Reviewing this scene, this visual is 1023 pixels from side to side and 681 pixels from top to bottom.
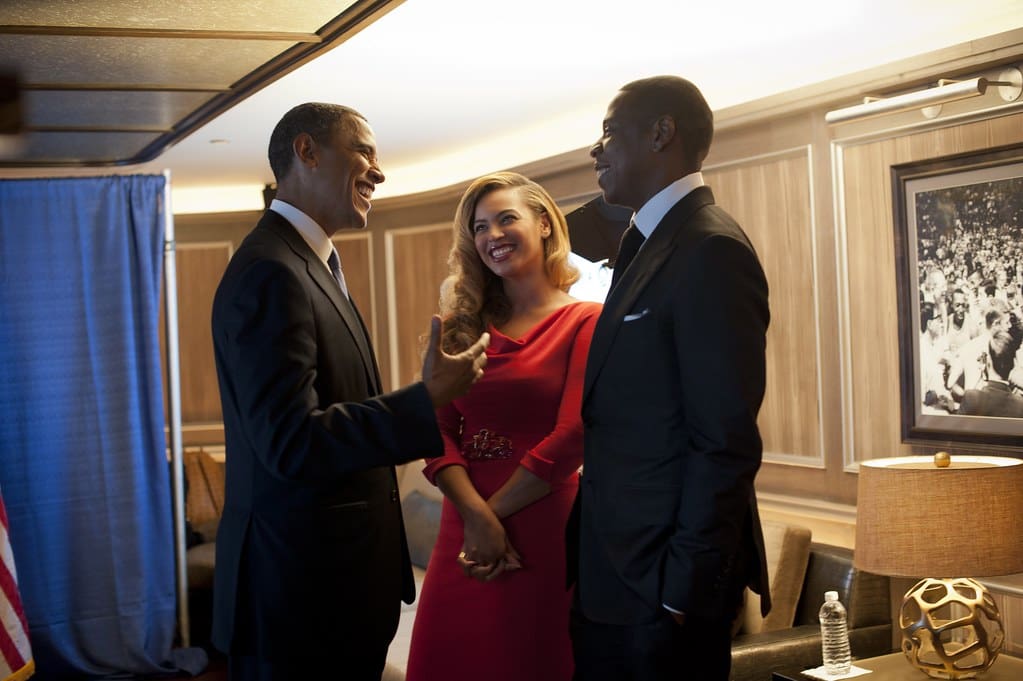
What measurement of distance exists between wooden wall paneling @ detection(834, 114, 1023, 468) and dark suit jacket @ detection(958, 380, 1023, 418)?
347mm

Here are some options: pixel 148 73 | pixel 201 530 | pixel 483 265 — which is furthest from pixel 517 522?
pixel 201 530

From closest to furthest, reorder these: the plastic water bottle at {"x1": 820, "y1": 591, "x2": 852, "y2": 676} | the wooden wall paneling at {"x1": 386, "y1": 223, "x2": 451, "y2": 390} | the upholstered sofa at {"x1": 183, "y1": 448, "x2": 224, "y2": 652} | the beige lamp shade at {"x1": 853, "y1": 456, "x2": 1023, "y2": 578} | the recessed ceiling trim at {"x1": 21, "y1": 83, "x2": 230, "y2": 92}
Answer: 1. the beige lamp shade at {"x1": 853, "y1": 456, "x2": 1023, "y2": 578}
2. the plastic water bottle at {"x1": 820, "y1": 591, "x2": 852, "y2": 676}
3. the recessed ceiling trim at {"x1": 21, "y1": 83, "x2": 230, "y2": 92}
4. the upholstered sofa at {"x1": 183, "y1": 448, "x2": 224, "y2": 652}
5. the wooden wall paneling at {"x1": 386, "y1": 223, "x2": 451, "y2": 390}

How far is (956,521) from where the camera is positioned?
271cm

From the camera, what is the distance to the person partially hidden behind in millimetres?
3680

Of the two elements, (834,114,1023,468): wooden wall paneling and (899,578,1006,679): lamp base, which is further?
(834,114,1023,468): wooden wall paneling

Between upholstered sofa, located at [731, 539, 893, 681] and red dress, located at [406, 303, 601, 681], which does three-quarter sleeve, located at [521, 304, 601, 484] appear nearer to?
red dress, located at [406, 303, 601, 681]

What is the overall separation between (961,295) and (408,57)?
2.35 metres

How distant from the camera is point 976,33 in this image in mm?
3887

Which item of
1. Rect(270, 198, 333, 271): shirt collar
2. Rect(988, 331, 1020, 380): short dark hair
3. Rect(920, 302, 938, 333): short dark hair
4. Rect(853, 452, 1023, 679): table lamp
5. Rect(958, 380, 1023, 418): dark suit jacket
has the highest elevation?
Rect(270, 198, 333, 271): shirt collar

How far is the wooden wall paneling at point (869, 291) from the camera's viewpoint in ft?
13.8

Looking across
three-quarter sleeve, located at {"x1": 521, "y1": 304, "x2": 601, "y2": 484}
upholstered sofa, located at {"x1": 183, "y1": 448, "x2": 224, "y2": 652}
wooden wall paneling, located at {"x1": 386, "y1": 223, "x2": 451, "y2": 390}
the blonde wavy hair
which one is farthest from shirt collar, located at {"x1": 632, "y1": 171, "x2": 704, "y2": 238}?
wooden wall paneling, located at {"x1": 386, "y1": 223, "x2": 451, "y2": 390}

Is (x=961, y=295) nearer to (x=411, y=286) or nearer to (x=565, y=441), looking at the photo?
(x=565, y=441)

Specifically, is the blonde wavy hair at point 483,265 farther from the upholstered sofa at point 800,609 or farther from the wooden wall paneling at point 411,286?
the wooden wall paneling at point 411,286

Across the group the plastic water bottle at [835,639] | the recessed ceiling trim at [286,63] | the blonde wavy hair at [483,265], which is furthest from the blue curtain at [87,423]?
the plastic water bottle at [835,639]
